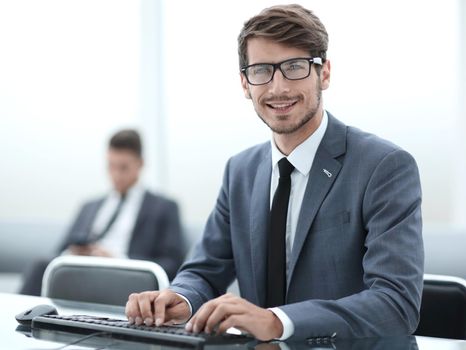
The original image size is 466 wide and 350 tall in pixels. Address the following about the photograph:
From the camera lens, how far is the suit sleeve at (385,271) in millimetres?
1600

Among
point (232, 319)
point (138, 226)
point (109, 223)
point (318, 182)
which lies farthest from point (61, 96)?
point (232, 319)

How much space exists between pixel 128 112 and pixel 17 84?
0.91 meters

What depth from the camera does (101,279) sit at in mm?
2443

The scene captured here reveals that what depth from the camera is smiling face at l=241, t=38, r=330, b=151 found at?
193 cm

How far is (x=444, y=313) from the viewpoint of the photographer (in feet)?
6.50

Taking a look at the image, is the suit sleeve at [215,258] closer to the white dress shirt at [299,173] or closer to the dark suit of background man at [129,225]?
the white dress shirt at [299,173]

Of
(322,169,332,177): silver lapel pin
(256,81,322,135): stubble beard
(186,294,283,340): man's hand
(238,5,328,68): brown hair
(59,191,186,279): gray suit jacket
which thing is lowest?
(59,191,186,279): gray suit jacket

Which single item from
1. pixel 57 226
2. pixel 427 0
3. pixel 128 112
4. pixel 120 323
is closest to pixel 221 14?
pixel 128 112

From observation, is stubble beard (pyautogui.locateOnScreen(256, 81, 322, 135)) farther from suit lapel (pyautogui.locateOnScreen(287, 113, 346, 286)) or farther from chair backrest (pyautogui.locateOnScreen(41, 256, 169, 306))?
chair backrest (pyautogui.locateOnScreen(41, 256, 169, 306))

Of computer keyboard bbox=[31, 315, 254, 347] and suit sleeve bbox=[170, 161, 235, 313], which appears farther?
suit sleeve bbox=[170, 161, 235, 313]

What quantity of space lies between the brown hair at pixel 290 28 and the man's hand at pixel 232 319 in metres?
0.75

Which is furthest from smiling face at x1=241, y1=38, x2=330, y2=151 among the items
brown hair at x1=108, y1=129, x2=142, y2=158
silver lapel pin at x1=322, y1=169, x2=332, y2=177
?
brown hair at x1=108, y1=129, x2=142, y2=158

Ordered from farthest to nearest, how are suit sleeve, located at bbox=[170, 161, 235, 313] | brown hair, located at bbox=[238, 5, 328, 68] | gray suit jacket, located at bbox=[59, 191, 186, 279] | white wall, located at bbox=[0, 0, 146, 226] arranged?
white wall, located at bbox=[0, 0, 146, 226] → gray suit jacket, located at bbox=[59, 191, 186, 279] → suit sleeve, located at bbox=[170, 161, 235, 313] → brown hair, located at bbox=[238, 5, 328, 68]

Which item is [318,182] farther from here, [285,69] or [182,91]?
[182,91]
